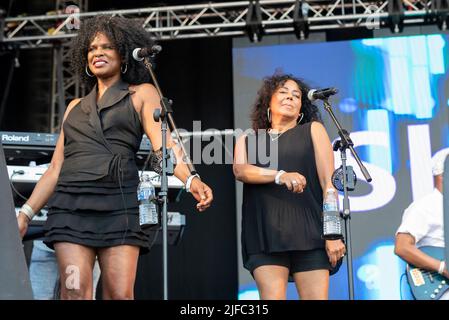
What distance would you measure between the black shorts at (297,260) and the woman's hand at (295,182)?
0.34 m

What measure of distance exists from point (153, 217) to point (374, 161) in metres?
4.83

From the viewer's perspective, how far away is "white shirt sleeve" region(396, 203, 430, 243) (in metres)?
6.10

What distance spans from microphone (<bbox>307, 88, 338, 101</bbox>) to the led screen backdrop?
3.24 metres

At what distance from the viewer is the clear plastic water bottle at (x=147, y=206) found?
3818mm

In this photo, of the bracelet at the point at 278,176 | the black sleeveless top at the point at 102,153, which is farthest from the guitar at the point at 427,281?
the black sleeveless top at the point at 102,153

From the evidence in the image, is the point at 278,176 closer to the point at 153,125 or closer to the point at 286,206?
the point at 286,206

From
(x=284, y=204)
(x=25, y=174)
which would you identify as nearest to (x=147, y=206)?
(x=284, y=204)

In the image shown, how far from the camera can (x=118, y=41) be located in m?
4.34

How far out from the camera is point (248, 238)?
167 inches

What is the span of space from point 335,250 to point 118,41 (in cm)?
154

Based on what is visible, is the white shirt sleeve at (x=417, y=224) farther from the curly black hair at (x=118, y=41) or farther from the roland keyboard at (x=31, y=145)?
the curly black hair at (x=118, y=41)
